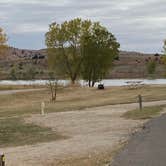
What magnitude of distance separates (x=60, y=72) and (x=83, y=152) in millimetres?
60543

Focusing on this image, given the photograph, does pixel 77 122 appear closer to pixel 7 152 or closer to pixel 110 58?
pixel 7 152

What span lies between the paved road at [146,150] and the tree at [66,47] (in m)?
54.5

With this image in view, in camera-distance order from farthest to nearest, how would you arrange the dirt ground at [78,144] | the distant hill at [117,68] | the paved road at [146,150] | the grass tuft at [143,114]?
the distant hill at [117,68] < the grass tuft at [143,114] < the dirt ground at [78,144] < the paved road at [146,150]

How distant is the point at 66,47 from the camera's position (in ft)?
251

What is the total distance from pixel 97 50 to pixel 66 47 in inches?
158

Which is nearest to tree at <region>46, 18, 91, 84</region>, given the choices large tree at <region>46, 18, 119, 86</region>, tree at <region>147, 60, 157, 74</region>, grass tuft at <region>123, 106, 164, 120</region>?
large tree at <region>46, 18, 119, 86</region>

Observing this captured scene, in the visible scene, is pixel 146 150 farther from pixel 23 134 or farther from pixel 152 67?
pixel 152 67

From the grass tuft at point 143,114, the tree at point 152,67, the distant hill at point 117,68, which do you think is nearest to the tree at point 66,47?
the grass tuft at point 143,114

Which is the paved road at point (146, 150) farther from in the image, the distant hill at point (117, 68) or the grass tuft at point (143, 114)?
the distant hill at point (117, 68)

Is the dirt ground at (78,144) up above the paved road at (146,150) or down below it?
below

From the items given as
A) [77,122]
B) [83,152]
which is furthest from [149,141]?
[77,122]

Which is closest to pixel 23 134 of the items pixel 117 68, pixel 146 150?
pixel 146 150

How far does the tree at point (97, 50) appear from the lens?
2968 inches

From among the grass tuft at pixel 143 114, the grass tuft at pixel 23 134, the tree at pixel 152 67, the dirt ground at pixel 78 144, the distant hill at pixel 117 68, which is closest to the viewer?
the dirt ground at pixel 78 144
